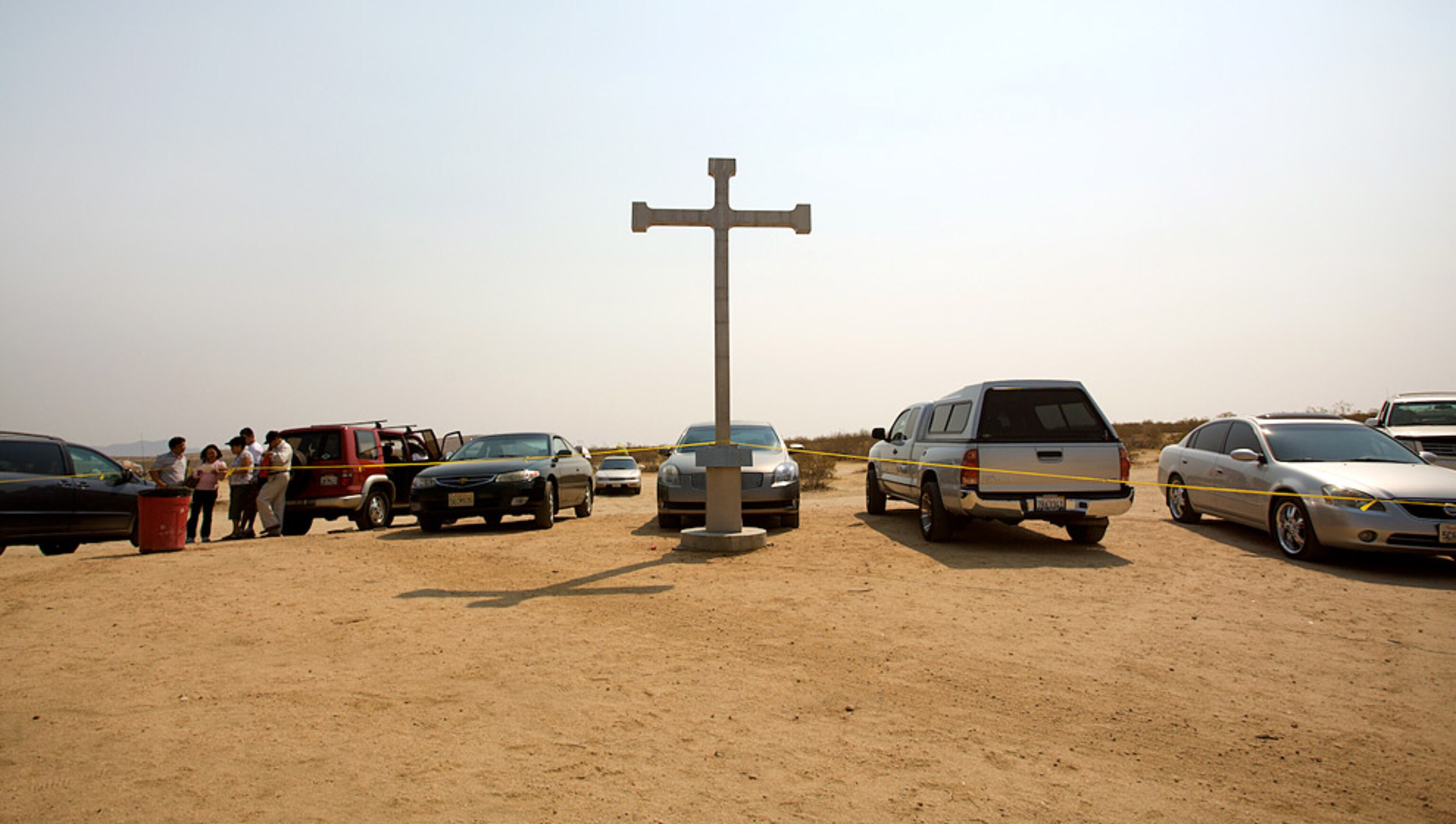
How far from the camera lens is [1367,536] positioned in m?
8.70

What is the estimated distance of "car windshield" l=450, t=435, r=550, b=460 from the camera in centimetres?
1484

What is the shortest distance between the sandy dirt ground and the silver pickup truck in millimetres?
890

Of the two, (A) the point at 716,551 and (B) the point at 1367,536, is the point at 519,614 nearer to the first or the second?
(A) the point at 716,551

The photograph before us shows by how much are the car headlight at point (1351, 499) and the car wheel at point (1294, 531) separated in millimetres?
312

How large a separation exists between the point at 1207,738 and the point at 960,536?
7.62 meters

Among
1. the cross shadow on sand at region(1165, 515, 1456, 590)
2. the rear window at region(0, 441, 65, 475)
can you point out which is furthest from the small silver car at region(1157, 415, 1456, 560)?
the rear window at region(0, 441, 65, 475)

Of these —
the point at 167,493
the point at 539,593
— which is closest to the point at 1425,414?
the point at 539,593

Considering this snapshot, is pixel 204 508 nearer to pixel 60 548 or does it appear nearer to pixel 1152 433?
pixel 60 548

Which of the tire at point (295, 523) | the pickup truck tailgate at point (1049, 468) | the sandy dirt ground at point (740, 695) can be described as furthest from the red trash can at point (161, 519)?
the pickup truck tailgate at point (1049, 468)

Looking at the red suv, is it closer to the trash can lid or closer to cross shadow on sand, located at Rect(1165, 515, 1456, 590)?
the trash can lid

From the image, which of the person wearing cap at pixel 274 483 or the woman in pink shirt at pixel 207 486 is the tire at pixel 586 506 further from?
the woman in pink shirt at pixel 207 486

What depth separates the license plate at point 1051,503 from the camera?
392 inches

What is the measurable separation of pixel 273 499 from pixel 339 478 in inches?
40.2

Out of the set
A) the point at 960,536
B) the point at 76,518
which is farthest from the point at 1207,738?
the point at 76,518
